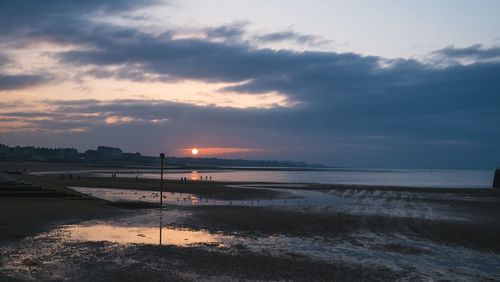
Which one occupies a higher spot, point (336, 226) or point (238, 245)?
point (238, 245)

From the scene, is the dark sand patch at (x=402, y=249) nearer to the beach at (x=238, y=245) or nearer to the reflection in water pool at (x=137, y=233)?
the beach at (x=238, y=245)

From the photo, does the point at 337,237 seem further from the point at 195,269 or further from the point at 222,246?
the point at 195,269

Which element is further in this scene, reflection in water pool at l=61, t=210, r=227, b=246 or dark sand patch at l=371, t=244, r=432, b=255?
reflection in water pool at l=61, t=210, r=227, b=246

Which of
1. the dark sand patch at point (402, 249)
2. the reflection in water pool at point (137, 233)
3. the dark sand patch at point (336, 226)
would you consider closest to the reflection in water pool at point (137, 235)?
the reflection in water pool at point (137, 233)

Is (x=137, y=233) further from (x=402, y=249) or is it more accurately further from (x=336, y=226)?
(x=402, y=249)

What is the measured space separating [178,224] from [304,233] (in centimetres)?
634

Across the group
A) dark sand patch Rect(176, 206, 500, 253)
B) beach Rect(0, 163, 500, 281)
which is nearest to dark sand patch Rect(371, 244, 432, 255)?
beach Rect(0, 163, 500, 281)

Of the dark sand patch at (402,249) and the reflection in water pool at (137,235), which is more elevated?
the reflection in water pool at (137,235)

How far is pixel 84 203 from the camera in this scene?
1141 inches

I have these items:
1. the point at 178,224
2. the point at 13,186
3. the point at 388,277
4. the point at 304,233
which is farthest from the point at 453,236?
the point at 13,186

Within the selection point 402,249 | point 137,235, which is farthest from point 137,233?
point 402,249

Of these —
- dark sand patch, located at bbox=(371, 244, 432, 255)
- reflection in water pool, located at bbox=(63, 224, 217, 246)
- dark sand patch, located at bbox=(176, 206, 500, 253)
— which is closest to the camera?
dark sand patch, located at bbox=(371, 244, 432, 255)

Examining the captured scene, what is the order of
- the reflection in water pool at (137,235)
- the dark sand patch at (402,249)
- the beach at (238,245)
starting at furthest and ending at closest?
the reflection in water pool at (137,235) < the dark sand patch at (402,249) < the beach at (238,245)

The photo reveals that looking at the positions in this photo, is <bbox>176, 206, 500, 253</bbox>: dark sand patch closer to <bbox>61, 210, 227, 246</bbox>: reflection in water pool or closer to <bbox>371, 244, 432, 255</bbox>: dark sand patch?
<bbox>61, 210, 227, 246</bbox>: reflection in water pool
